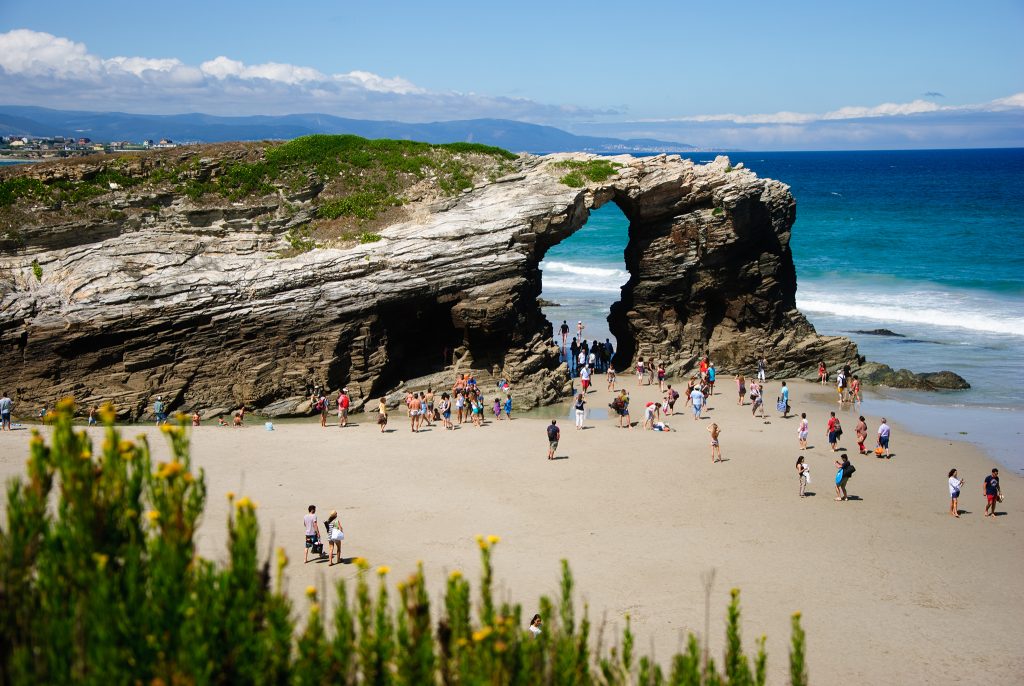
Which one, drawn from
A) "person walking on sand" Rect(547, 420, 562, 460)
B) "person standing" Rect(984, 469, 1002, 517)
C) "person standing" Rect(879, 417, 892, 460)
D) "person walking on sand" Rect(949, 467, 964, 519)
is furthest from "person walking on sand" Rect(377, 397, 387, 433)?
"person standing" Rect(984, 469, 1002, 517)

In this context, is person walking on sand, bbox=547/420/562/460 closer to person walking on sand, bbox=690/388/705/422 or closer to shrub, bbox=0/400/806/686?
person walking on sand, bbox=690/388/705/422

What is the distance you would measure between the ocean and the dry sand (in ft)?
16.8

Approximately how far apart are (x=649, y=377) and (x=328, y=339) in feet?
42.4

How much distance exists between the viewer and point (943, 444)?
2681 centimetres

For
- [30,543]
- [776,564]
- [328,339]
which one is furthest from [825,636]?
[328,339]

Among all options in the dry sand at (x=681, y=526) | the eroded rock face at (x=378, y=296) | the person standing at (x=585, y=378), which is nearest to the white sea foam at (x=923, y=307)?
the eroded rock face at (x=378, y=296)

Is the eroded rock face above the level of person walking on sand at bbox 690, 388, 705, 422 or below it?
above

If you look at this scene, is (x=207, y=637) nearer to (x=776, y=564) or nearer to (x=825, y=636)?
(x=825, y=636)

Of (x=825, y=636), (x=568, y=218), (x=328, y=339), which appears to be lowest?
(x=825, y=636)

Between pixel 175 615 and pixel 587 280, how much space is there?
191ft

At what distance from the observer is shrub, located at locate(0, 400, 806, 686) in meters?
7.32

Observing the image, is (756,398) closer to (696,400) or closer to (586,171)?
(696,400)

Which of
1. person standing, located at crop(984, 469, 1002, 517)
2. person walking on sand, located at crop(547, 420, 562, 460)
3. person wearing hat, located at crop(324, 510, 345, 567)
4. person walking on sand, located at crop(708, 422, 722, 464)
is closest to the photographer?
person wearing hat, located at crop(324, 510, 345, 567)

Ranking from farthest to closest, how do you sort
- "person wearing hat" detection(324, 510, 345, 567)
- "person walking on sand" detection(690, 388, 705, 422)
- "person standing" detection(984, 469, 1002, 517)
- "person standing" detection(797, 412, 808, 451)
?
"person walking on sand" detection(690, 388, 705, 422), "person standing" detection(797, 412, 808, 451), "person standing" detection(984, 469, 1002, 517), "person wearing hat" detection(324, 510, 345, 567)
